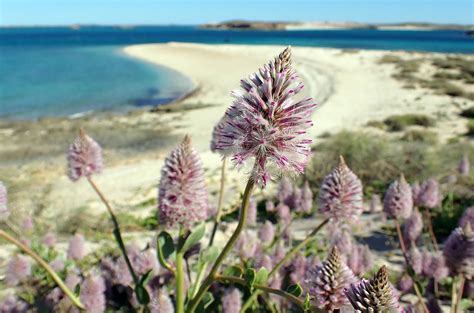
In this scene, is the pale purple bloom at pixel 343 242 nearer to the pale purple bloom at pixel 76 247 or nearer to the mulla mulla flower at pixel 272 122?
the mulla mulla flower at pixel 272 122

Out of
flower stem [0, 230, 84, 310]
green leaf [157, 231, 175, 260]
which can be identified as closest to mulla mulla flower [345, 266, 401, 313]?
green leaf [157, 231, 175, 260]

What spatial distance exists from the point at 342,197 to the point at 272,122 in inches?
55.4

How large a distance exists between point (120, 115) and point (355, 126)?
1206 centimetres

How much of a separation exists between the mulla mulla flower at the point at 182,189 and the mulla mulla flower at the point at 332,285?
0.87 meters

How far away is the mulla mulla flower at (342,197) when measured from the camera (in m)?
3.05

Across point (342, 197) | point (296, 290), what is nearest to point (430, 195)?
point (342, 197)

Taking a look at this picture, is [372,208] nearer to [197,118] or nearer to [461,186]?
[461,186]

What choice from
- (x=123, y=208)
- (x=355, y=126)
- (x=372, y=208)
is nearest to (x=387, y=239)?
(x=372, y=208)

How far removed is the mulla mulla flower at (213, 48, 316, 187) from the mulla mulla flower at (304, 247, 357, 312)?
614 millimetres

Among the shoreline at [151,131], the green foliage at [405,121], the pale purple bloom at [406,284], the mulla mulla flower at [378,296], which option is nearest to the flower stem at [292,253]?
the mulla mulla flower at [378,296]

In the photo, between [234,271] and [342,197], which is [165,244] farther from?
[342,197]

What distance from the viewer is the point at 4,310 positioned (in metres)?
3.53

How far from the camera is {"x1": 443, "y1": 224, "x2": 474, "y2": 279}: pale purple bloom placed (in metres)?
3.21

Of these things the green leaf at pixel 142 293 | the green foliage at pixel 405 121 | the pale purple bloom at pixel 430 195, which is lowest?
the green foliage at pixel 405 121
